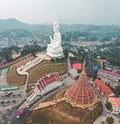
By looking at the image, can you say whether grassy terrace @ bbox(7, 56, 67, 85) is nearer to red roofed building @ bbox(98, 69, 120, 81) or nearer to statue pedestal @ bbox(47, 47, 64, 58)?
statue pedestal @ bbox(47, 47, 64, 58)

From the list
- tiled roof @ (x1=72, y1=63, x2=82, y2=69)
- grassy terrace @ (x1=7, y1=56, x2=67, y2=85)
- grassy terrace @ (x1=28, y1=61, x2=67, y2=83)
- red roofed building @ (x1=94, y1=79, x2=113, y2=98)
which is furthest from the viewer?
tiled roof @ (x1=72, y1=63, x2=82, y2=69)

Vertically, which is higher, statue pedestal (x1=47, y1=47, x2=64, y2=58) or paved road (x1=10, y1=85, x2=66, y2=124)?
statue pedestal (x1=47, y1=47, x2=64, y2=58)

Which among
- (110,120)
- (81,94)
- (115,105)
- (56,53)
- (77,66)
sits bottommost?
(110,120)

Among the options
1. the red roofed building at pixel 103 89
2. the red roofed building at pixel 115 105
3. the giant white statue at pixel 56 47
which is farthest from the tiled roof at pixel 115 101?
the giant white statue at pixel 56 47

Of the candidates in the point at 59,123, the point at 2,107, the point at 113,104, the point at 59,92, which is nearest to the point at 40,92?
the point at 59,92

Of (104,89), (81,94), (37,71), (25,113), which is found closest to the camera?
(25,113)

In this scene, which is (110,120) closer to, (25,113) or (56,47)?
(25,113)

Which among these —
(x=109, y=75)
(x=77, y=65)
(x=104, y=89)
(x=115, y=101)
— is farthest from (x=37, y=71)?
(x=115, y=101)

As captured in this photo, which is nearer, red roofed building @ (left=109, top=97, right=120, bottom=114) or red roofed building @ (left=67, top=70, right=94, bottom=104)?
red roofed building @ (left=109, top=97, right=120, bottom=114)

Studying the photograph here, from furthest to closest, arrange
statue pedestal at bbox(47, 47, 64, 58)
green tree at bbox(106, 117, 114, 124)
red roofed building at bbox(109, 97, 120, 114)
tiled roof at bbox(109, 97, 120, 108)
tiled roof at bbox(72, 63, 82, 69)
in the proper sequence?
statue pedestal at bbox(47, 47, 64, 58)
tiled roof at bbox(72, 63, 82, 69)
tiled roof at bbox(109, 97, 120, 108)
red roofed building at bbox(109, 97, 120, 114)
green tree at bbox(106, 117, 114, 124)

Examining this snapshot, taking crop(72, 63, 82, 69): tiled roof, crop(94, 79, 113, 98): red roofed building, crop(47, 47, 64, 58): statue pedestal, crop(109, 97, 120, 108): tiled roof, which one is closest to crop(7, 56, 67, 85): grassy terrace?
crop(72, 63, 82, 69): tiled roof
